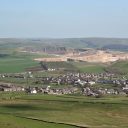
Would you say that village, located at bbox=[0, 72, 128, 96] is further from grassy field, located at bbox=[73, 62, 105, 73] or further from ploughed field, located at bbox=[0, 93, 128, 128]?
ploughed field, located at bbox=[0, 93, 128, 128]

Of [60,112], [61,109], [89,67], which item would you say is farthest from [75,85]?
[60,112]

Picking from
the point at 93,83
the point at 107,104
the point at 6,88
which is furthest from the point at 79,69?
the point at 107,104

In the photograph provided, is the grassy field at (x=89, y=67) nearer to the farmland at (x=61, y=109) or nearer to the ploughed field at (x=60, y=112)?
the farmland at (x=61, y=109)

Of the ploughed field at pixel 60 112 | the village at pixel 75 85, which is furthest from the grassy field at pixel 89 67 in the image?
the ploughed field at pixel 60 112

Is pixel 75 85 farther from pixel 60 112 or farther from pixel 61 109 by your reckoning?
pixel 60 112

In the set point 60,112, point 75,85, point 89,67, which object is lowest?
point 60,112

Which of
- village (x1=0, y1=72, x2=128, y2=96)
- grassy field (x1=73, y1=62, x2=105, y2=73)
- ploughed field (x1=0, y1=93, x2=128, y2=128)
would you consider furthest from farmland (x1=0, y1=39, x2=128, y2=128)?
grassy field (x1=73, y1=62, x2=105, y2=73)
